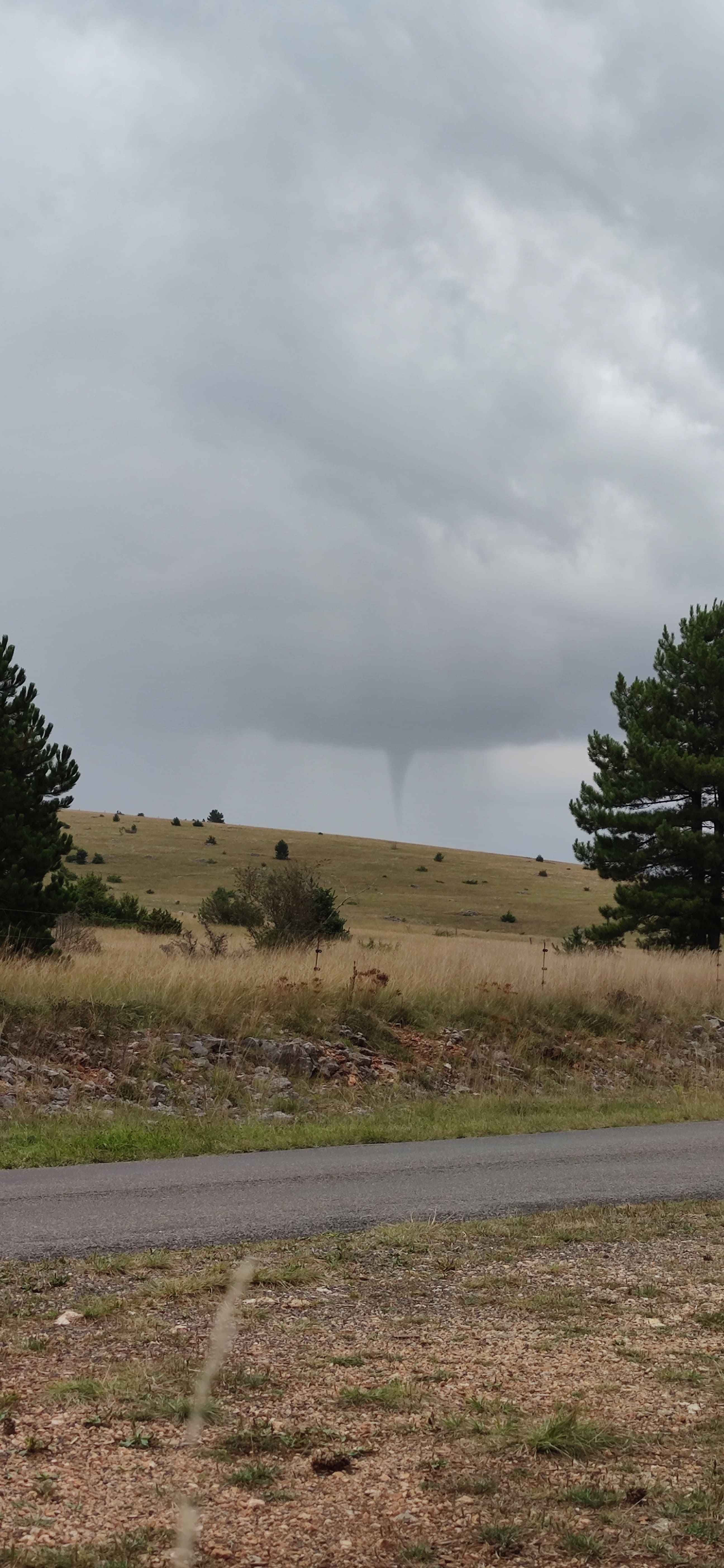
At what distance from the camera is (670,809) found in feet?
110

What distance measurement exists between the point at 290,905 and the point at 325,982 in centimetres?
1581

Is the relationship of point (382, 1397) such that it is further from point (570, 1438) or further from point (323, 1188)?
point (323, 1188)

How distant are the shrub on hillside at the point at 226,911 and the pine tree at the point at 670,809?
45.2 feet

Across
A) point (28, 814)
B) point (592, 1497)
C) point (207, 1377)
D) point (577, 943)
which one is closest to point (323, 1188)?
point (207, 1377)

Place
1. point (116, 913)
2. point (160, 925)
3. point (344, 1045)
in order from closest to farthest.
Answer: point (344, 1045), point (160, 925), point (116, 913)

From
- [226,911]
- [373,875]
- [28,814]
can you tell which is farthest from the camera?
[373,875]

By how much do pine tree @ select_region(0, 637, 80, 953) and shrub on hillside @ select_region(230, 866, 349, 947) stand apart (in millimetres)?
6440

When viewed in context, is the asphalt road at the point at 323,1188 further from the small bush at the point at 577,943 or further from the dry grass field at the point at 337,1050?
the small bush at the point at 577,943

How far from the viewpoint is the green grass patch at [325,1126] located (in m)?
10.8

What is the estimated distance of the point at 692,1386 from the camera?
16.1 ft

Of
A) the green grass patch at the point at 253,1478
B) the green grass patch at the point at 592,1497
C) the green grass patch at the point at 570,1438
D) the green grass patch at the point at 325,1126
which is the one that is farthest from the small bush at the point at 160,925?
the green grass patch at the point at 592,1497

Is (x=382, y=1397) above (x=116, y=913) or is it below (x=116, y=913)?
above

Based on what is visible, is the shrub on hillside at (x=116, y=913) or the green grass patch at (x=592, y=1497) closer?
the green grass patch at (x=592, y=1497)

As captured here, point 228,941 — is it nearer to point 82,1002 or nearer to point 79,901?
point 79,901
